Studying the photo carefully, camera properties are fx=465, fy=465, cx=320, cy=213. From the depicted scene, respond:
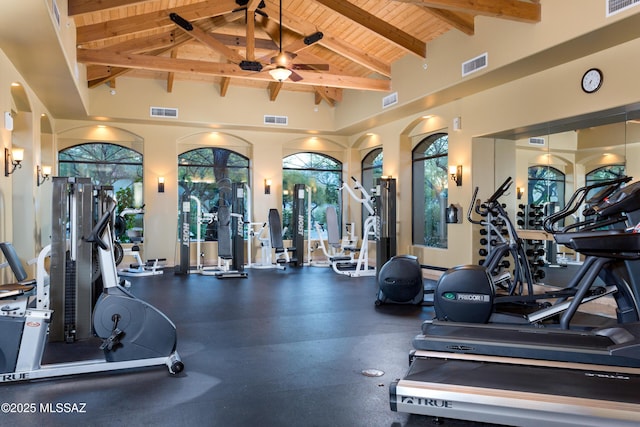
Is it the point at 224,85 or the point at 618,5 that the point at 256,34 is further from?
the point at 618,5

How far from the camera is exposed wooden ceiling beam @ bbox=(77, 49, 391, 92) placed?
761 cm

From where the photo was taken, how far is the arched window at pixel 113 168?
10.4m

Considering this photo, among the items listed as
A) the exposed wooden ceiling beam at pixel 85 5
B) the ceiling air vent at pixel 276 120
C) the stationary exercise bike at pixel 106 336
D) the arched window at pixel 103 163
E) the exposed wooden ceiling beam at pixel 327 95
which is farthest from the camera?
the ceiling air vent at pixel 276 120

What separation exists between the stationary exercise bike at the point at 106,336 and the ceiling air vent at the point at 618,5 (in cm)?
513

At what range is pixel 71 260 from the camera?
4.43 metres

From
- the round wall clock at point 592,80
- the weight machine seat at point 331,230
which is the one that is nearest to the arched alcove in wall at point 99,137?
the weight machine seat at point 331,230

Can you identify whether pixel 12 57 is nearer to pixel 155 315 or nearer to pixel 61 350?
pixel 61 350

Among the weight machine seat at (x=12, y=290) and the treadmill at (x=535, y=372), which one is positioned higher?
the weight machine seat at (x=12, y=290)

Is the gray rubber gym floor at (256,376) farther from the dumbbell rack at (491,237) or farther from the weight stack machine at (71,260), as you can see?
the dumbbell rack at (491,237)

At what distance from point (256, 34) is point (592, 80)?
6482mm

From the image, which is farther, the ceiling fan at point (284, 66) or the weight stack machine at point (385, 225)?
the weight stack machine at point (385, 225)

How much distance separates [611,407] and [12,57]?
685cm

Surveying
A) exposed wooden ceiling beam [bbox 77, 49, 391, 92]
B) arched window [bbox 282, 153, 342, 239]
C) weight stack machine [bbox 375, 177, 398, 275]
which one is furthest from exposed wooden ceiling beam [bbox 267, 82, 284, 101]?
weight stack machine [bbox 375, 177, 398, 275]

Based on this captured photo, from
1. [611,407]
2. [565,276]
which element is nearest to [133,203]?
[565,276]
